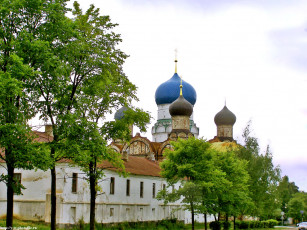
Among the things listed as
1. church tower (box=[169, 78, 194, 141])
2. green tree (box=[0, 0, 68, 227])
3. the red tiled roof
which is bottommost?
the red tiled roof

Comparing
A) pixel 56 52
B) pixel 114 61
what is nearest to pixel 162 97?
pixel 114 61

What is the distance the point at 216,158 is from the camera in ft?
123

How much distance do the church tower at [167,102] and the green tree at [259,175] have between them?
1187 inches

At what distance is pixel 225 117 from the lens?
77750mm

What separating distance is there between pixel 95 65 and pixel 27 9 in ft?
15.9

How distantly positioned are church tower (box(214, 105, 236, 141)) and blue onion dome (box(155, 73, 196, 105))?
5541 mm

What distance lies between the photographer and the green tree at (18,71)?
17562 mm

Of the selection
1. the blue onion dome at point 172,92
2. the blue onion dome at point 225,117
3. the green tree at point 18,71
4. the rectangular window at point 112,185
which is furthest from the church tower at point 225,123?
the green tree at point 18,71

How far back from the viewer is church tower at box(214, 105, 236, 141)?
7775 cm

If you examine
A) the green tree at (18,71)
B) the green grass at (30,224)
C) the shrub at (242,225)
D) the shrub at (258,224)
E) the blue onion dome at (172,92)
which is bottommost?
the shrub at (258,224)

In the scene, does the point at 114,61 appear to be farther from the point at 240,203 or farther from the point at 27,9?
the point at 240,203

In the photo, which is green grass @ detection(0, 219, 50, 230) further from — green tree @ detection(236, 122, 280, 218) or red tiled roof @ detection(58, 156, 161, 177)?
green tree @ detection(236, 122, 280, 218)

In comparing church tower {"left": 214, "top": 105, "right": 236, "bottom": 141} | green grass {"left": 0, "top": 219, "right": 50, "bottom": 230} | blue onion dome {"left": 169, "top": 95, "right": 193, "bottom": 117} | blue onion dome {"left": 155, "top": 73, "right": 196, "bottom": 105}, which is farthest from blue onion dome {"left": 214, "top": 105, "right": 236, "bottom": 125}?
green grass {"left": 0, "top": 219, "right": 50, "bottom": 230}

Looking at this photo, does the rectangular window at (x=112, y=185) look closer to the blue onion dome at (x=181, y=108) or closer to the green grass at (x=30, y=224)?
the green grass at (x=30, y=224)
